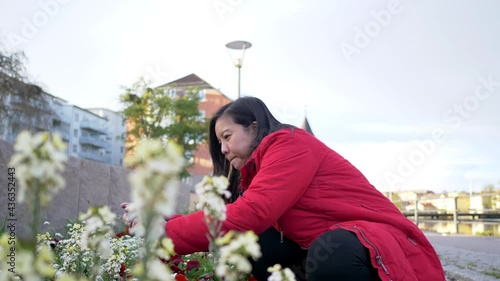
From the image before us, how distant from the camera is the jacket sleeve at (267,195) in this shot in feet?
6.35

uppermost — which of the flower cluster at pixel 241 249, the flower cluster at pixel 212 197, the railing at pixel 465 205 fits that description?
the flower cluster at pixel 212 197

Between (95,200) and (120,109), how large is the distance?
101ft

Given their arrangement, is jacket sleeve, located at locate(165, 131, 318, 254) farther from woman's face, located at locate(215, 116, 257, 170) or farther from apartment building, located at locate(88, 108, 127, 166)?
apartment building, located at locate(88, 108, 127, 166)

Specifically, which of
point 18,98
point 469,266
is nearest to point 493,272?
point 469,266

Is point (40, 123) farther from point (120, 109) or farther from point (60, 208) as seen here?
point (120, 109)

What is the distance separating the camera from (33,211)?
79cm

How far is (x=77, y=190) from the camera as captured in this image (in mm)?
6293

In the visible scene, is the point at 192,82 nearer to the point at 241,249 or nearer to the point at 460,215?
the point at 460,215

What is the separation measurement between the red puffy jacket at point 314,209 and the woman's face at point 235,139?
0.13m

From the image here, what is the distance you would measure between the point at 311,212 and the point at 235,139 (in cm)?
55

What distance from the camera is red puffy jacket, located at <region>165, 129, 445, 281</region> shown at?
6.54 feet

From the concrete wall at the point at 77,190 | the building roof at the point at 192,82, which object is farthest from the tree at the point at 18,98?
the building roof at the point at 192,82

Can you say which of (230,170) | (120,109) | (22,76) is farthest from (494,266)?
(120,109)

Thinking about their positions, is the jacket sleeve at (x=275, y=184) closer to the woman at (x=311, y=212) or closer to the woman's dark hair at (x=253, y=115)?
the woman at (x=311, y=212)
